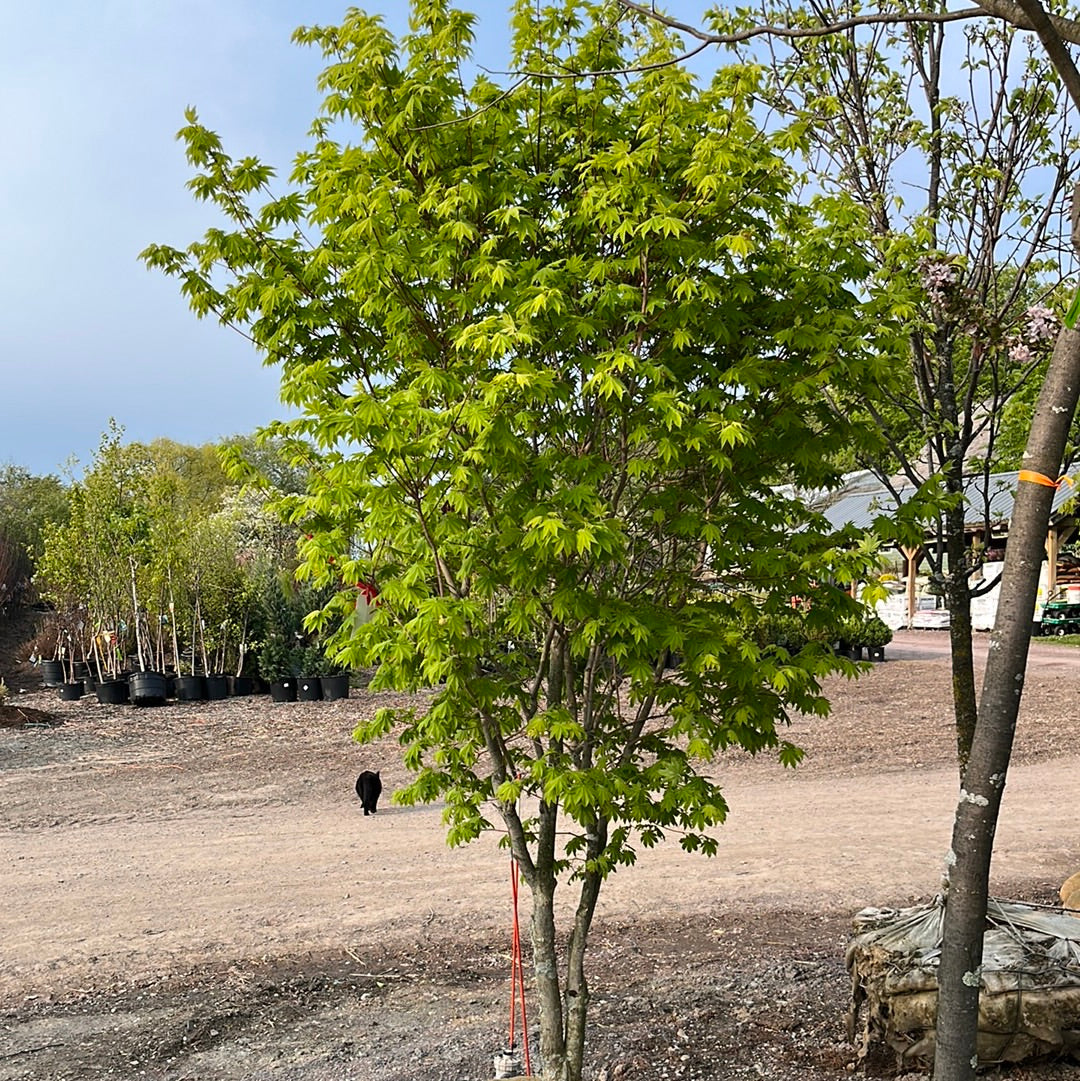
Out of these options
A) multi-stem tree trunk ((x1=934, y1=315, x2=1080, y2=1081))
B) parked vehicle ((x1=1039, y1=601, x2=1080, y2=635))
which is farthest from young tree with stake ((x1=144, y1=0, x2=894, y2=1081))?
parked vehicle ((x1=1039, y1=601, x2=1080, y2=635))

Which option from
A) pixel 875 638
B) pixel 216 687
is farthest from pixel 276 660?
pixel 875 638

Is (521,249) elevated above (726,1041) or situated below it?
above

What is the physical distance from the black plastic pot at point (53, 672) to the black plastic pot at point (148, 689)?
3.76 metres

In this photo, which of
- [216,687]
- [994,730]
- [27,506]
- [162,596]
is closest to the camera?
[994,730]

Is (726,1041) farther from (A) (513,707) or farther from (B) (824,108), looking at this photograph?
(B) (824,108)

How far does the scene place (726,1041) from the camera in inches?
161

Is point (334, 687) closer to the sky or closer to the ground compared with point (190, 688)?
closer to the ground

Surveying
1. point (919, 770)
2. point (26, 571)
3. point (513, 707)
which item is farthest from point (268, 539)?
point (513, 707)

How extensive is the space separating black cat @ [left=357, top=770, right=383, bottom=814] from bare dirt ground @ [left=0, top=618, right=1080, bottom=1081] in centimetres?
14

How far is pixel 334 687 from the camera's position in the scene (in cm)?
1609

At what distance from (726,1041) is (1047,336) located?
9.36 feet

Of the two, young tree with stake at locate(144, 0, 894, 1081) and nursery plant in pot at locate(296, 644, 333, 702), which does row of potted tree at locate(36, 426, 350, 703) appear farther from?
young tree with stake at locate(144, 0, 894, 1081)

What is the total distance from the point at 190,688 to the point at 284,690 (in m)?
1.46

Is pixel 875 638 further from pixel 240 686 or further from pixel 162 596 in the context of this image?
pixel 162 596
